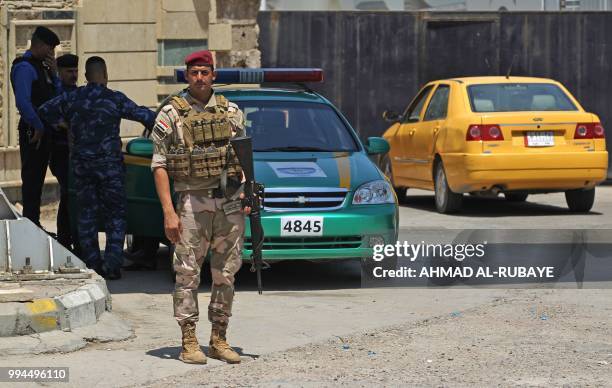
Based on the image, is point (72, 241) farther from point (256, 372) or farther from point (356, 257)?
point (256, 372)

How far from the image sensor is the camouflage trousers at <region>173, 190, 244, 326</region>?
8.37 meters

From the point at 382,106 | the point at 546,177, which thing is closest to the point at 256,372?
the point at 546,177

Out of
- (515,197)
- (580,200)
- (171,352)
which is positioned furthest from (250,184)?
(515,197)

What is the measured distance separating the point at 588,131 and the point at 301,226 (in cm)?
620

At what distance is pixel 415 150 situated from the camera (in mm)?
18125

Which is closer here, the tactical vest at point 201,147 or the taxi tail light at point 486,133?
the tactical vest at point 201,147

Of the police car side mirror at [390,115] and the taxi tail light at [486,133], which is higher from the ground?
the police car side mirror at [390,115]

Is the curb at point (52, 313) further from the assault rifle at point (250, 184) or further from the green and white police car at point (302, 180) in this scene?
the green and white police car at point (302, 180)

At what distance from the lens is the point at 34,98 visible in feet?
41.5

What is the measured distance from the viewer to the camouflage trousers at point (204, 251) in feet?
27.5

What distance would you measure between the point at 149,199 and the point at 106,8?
5.66 metres

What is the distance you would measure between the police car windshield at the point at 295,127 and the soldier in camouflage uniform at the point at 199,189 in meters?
3.80

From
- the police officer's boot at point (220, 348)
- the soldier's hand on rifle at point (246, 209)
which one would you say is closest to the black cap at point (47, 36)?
the soldier's hand on rifle at point (246, 209)

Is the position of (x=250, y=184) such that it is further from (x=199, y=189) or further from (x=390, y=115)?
(x=390, y=115)
